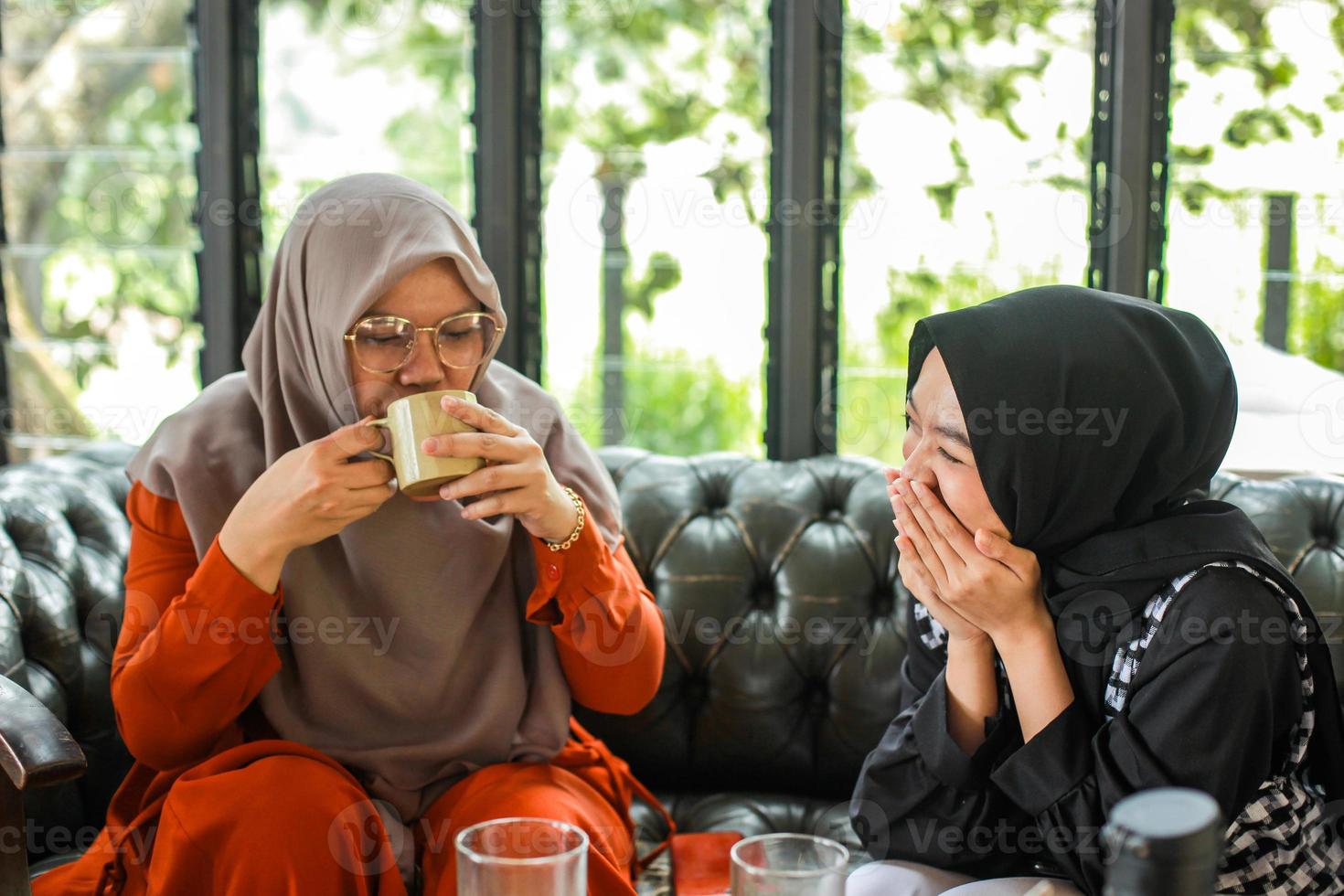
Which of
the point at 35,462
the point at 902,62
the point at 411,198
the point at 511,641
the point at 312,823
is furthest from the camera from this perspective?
the point at 902,62

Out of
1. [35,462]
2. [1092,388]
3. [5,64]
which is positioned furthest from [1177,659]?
[5,64]

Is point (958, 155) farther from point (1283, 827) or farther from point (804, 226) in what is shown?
point (1283, 827)

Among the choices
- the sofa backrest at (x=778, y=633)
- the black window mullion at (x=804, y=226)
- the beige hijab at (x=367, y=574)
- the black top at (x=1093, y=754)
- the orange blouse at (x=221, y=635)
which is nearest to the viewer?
the black top at (x=1093, y=754)

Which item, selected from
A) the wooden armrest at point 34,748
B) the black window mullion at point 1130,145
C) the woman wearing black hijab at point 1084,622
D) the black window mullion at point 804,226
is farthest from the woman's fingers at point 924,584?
the black window mullion at point 1130,145

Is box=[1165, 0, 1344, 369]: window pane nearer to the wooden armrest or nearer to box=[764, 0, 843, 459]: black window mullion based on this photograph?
box=[764, 0, 843, 459]: black window mullion

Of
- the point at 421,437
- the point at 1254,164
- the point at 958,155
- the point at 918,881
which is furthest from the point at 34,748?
the point at 1254,164

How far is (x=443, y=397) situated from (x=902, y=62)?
58.3 inches

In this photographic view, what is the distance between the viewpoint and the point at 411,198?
1569 mm

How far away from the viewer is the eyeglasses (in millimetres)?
1489

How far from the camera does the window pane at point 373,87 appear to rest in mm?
2559

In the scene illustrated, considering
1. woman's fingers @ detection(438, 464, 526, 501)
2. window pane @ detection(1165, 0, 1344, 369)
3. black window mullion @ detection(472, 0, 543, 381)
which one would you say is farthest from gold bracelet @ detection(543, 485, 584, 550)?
window pane @ detection(1165, 0, 1344, 369)

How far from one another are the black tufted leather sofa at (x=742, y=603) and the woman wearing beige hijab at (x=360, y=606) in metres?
0.36

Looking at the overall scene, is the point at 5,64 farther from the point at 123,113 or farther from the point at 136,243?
the point at 136,243

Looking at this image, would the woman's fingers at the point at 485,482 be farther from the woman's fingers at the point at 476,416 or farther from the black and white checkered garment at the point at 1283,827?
the black and white checkered garment at the point at 1283,827
